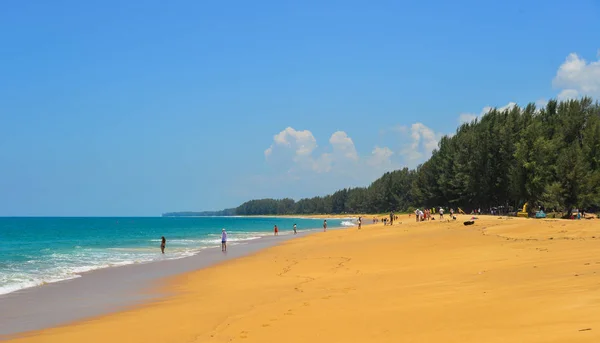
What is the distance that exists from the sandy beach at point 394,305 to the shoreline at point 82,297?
801 mm

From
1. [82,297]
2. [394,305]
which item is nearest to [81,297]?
[82,297]

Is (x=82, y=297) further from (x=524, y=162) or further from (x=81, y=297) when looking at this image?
(x=524, y=162)

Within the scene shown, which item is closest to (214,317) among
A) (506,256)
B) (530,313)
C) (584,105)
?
(530,313)

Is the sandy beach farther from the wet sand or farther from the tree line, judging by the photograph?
the tree line

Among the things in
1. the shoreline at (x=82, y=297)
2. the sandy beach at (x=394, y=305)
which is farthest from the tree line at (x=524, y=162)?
the shoreline at (x=82, y=297)

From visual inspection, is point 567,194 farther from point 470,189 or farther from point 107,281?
point 107,281

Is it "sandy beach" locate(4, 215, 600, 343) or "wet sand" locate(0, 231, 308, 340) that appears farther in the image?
"wet sand" locate(0, 231, 308, 340)

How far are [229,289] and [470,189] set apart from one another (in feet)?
229

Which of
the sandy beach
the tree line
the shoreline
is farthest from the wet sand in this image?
the tree line

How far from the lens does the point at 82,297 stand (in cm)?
1838

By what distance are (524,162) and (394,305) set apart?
5622 centimetres

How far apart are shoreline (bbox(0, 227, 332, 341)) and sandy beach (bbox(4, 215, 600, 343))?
801 millimetres

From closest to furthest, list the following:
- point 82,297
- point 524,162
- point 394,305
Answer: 1. point 394,305
2. point 82,297
3. point 524,162

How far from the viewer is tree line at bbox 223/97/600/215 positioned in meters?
53.6
